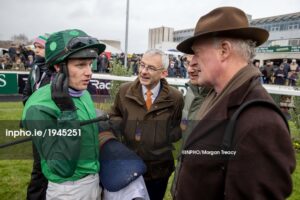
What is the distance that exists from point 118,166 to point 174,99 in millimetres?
1035

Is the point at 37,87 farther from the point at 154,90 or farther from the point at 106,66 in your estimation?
the point at 106,66

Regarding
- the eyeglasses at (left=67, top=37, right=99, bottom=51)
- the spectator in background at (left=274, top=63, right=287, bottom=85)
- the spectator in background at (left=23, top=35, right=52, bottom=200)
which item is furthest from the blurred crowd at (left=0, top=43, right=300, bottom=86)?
the eyeglasses at (left=67, top=37, right=99, bottom=51)

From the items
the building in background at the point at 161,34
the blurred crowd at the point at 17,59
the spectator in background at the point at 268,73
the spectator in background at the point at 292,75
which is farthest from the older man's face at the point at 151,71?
the building in background at the point at 161,34

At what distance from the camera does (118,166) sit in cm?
196

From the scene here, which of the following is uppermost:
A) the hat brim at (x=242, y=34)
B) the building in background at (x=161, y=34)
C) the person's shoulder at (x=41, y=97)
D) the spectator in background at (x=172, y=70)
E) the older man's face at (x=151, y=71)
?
the building in background at (x=161, y=34)

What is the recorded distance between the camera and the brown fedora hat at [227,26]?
4.95 ft

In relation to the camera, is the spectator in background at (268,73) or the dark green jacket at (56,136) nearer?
the dark green jacket at (56,136)

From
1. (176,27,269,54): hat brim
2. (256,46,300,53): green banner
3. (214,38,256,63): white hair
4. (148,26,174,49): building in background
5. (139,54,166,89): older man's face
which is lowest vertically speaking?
(139,54,166,89): older man's face

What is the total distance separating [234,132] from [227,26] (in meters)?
0.59

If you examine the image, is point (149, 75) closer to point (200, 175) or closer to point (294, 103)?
point (200, 175)

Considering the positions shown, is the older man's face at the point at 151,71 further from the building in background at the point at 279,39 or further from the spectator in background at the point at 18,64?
the building in background at the point at 279,39

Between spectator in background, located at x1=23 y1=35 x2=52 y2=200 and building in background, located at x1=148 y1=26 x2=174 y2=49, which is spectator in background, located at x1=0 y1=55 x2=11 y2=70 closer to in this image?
spectator in background, located at x1=23 y1=35 x2=52 y2=200

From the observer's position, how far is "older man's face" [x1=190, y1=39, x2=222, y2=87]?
5.08 ft

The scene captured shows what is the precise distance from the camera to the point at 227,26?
1519 mm
